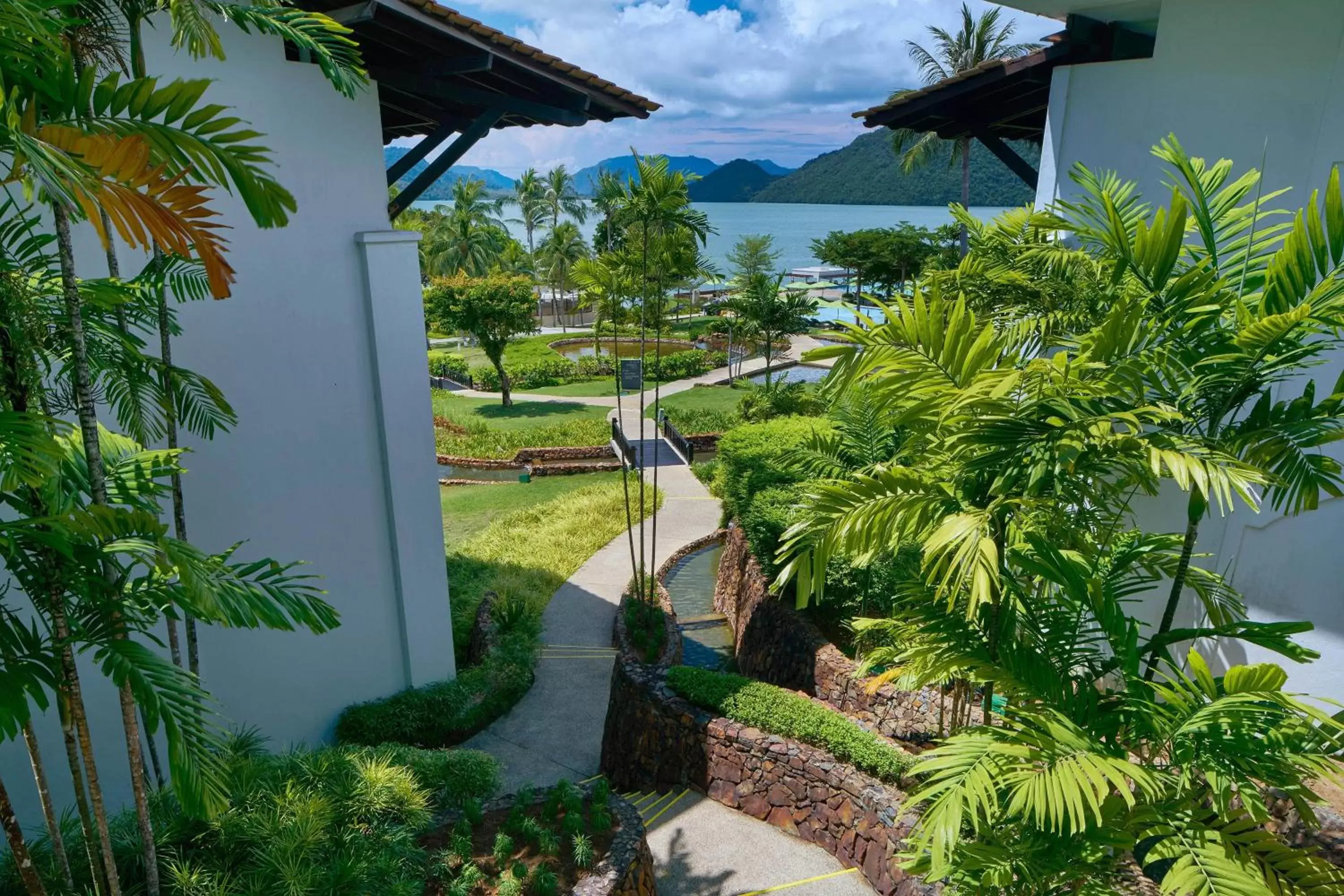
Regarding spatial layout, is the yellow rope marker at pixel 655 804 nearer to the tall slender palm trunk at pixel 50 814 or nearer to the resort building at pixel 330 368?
the resort building at pixel 330 368

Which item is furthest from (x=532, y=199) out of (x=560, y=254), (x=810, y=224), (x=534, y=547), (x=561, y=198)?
(x=810, y=224)

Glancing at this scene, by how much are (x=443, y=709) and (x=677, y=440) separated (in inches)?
542

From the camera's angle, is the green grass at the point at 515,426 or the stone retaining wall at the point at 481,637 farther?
the green grass at the point at 515,426

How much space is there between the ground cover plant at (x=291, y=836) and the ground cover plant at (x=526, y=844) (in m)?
0.18

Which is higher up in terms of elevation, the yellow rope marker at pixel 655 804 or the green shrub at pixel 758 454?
the green shrub at pixel 758 454

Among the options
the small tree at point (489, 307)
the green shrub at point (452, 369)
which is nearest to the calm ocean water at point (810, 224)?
the green shrub at point (452, 369)

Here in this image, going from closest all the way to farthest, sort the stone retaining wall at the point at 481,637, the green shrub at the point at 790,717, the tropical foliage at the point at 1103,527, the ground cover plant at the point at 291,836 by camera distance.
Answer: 1. the tropical foliage at the point at 1103,527
2. the ground cover plant at the point at 291,836
3. the green shrub at the point at 790,717
4. the stone retaining wall at the point at 481,637

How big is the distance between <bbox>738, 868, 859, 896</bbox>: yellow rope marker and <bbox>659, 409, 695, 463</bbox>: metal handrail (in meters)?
14.5

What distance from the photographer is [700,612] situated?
43.7 ft

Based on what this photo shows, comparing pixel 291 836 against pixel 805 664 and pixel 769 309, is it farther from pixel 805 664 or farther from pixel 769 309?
pixel 769 309

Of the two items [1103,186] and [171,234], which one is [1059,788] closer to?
[1103,186]

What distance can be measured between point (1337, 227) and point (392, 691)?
8286 mm

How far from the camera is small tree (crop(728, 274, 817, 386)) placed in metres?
23.8

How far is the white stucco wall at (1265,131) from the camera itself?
567 centimetres
